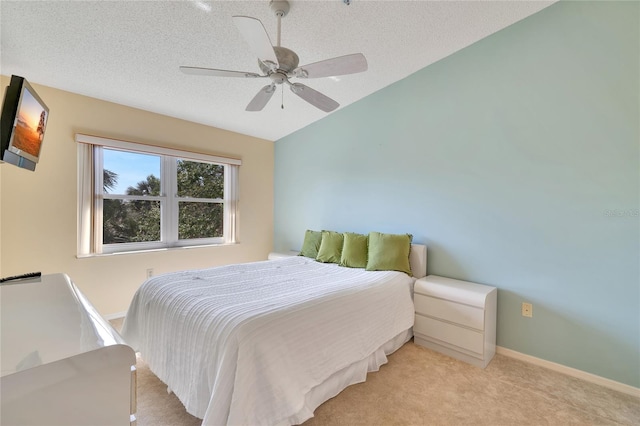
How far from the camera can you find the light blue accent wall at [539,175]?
2006 millimetres

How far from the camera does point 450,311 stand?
2389mm

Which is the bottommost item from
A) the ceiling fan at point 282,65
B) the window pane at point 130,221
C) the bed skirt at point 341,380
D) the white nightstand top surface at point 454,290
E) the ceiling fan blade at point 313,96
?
the bed skirt at point 341,380

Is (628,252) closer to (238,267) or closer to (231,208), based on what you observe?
(238,267)

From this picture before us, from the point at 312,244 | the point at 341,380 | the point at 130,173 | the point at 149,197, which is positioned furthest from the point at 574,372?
the point at 130,173

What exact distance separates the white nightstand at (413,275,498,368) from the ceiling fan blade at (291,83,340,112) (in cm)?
185

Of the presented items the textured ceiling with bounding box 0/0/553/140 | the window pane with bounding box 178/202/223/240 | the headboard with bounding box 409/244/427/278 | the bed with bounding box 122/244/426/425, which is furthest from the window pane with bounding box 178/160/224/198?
the headboard with bounding box 409/244/427/278

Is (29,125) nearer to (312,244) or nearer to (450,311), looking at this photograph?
(312,244)

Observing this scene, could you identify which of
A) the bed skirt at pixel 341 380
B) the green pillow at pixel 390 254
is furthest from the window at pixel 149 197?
the bed skirt at pixel 341 380

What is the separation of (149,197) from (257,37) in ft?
8.92

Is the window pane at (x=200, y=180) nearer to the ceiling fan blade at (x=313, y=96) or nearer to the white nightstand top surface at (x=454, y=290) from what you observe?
the ceiling fan blade at (x=313, y=96)

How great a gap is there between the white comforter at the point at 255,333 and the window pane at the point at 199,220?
61.5 inches

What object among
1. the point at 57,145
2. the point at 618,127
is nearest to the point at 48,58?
the point at 57,145

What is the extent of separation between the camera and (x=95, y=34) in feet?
6.79

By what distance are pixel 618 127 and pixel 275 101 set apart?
10.4ft
